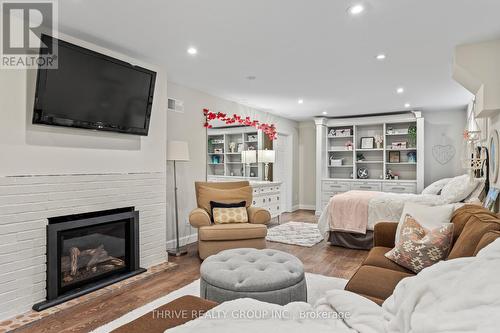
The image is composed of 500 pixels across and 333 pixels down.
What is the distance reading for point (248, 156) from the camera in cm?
652

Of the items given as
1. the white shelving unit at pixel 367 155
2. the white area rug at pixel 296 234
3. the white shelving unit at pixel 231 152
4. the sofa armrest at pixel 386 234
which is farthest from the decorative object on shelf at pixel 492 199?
the white shelving unit at pixel 231 152

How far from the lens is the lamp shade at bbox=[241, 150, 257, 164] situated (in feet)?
21.2

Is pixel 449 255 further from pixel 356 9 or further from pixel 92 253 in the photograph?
pixel 92 253

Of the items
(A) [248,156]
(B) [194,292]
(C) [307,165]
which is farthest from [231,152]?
(B) [194,292]

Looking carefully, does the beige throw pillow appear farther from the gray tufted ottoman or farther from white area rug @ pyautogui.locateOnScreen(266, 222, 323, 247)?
the gray tufted ottoman

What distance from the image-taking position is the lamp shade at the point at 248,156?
6.46 m

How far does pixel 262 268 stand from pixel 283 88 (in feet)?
10.7

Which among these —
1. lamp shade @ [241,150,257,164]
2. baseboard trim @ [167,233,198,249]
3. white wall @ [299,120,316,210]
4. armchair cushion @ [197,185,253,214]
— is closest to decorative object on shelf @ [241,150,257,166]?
lamp shade @ [241,150,257,164]

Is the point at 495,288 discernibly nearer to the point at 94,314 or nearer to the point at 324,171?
the point at 94,314

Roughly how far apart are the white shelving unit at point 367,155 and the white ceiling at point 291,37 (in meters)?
2.16

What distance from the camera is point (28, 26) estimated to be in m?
2.62

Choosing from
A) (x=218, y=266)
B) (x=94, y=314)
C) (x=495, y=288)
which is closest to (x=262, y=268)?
(x=218, y=266)

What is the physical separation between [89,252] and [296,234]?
10.9 ft

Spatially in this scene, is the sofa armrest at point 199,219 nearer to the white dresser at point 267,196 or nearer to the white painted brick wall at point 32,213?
the white painted brick wall at point 32,213
